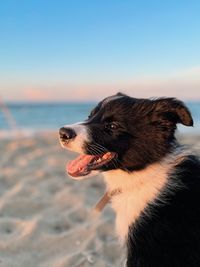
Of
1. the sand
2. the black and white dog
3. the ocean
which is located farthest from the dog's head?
the ocean

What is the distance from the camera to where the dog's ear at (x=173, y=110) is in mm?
3084

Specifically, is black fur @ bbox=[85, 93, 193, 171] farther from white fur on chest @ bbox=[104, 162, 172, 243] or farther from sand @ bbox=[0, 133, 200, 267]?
sand @ bbox=[0, 133, 200, 267]

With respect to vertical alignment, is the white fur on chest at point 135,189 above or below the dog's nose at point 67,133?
below

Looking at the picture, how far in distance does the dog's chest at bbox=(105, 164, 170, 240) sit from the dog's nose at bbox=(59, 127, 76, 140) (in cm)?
39

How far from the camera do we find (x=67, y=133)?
10.4 ft

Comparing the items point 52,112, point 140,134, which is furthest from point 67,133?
point 52,112

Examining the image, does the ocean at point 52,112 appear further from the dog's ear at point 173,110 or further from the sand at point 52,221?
the dog's ear at point 173,110

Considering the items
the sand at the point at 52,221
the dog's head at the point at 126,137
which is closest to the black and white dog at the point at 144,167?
the dog's head at the point at 126,137

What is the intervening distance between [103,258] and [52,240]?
53 centimetres

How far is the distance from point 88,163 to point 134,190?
1.10ft

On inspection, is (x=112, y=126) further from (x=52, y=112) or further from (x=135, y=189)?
(x=52, y=112)

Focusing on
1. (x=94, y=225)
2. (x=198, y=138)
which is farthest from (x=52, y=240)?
(x=198, y=138)

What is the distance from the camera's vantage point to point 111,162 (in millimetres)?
3270

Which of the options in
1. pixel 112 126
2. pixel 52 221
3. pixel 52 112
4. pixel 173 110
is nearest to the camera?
pixel 173 110
